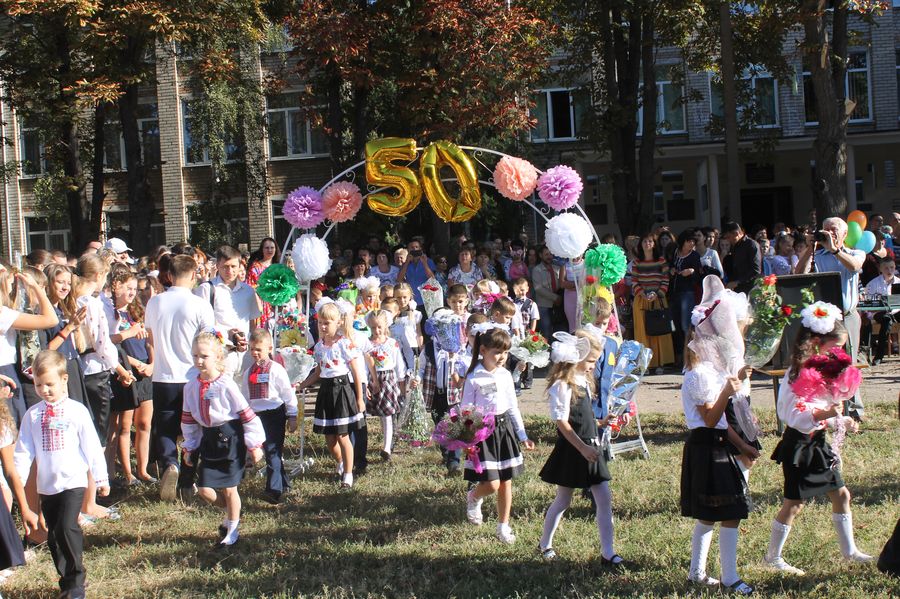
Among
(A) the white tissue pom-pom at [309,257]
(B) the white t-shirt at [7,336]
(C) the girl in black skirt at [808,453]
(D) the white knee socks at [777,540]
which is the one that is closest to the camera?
(C) the girl in black skirt at [808,453]

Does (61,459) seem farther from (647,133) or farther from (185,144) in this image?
(185,144)

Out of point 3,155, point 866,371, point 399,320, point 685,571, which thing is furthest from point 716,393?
point 3,155

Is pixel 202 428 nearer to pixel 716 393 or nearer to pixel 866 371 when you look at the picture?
pixel 716 393

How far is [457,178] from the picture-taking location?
9219mm

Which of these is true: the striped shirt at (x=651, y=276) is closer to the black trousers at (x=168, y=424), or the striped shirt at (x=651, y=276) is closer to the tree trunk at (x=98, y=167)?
the black trousers at (x=168, y=424)

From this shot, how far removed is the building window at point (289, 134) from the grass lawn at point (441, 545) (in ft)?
66.1

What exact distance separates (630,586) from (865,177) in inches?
904

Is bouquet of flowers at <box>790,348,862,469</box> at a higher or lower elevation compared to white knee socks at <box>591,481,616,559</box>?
higher

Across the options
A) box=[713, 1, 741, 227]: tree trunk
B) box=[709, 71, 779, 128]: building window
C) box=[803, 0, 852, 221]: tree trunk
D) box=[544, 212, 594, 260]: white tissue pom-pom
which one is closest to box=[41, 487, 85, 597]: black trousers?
box=[544, 212, 594, 260]: white tissue pom-pom

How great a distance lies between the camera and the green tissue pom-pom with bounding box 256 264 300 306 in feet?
28.1

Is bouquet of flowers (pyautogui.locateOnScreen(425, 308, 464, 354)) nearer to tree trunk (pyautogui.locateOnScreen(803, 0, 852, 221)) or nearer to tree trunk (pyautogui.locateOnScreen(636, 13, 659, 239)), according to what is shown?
tree trunk (pyautogui.locateOnScreen(803, 0, 852, 221))

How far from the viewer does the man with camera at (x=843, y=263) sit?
27.2 ft

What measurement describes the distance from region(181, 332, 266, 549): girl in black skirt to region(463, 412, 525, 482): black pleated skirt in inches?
55.0

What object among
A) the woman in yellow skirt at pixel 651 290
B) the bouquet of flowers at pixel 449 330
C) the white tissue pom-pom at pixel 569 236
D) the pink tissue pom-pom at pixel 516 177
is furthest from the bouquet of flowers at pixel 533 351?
the woman in yellow skirt at pixel 651 290
